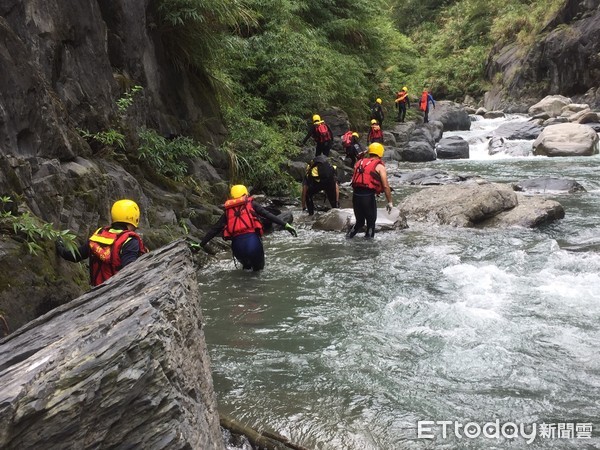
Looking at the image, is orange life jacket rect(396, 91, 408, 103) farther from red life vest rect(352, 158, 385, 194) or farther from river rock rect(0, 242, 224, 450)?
river rock rect(0, 242, 224, 450)

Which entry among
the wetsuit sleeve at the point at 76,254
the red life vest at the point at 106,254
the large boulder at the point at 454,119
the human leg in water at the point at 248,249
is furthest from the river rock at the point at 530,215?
the large boulder at the point at 454,119

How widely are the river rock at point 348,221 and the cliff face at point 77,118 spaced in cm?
236

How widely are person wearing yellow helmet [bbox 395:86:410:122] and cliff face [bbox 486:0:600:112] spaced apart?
9.01 meters

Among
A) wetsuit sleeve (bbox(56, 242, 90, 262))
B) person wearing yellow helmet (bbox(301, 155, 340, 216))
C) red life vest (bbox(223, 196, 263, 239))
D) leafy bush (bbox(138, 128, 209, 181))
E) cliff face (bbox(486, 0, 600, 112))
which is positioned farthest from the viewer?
cliff face (bbox(486, 0, 600, 112))

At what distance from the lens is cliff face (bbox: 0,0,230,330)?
208 inches

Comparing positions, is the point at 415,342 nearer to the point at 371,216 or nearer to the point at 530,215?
the point at 371,216

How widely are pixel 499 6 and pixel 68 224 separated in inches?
1684

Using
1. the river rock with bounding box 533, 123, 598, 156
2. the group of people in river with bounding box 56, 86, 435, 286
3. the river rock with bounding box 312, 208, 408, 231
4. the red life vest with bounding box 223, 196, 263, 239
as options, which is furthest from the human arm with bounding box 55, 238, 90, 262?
the river rock with bounding box 533, 123, 598, 156

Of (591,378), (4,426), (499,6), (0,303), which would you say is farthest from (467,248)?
(499,6)

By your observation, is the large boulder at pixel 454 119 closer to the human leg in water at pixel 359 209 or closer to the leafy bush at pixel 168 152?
the human leg in water at pixel 359 209

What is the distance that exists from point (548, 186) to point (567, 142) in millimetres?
6858

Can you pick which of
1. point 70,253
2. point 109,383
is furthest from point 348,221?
point 109,383

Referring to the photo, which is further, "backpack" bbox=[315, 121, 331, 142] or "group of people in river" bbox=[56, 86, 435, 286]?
"backpack" bbox=[315, 121, 331, 142]
